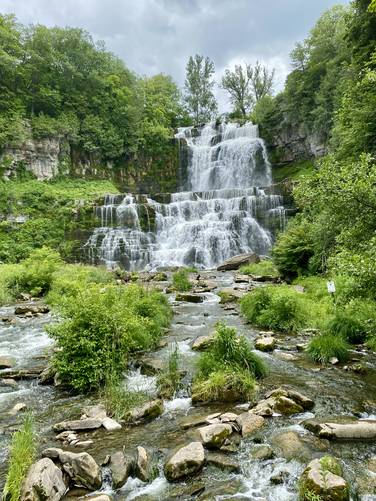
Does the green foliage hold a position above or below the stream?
above

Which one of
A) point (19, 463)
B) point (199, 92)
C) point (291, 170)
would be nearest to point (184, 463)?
point (19, 463)

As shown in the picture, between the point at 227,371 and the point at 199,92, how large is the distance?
6791 cm

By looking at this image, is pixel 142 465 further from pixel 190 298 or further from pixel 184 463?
pixel 190 298

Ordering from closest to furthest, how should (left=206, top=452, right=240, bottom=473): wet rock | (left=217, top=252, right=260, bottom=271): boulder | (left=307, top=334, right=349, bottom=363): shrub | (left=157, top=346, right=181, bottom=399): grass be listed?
(left=206, top=452, right=240, bottom=473): wet rock → (left=157, top=346, right=181, bottom=399): grass → (left=307, top=334, right=349, bottom=363): shrub → (left=217, top=252, right=260, bottom=271): boulder

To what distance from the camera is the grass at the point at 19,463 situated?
12.3 ft

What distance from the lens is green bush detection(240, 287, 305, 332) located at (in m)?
10.4

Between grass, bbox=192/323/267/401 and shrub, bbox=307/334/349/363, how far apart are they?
4.71 ft

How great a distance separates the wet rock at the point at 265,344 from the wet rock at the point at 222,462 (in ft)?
14.0

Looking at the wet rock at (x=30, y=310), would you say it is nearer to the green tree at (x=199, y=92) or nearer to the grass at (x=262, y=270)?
the grass at (x=262, y=270)

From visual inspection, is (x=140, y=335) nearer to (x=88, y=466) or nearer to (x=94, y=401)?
(x=94, y=401)

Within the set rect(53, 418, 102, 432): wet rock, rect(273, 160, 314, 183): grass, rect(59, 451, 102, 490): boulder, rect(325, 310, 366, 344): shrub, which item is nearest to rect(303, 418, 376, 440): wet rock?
rect(59, 451, 102, 490): boulder

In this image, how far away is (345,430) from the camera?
4.83 metres

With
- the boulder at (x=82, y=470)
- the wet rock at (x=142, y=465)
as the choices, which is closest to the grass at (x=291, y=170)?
the wet rock at (x=142, y=465)

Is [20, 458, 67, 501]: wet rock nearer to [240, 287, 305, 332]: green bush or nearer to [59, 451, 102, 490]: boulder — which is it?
[59, 451, 102, 490]: boulder
